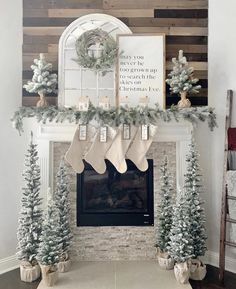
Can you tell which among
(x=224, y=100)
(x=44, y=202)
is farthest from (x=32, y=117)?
(x=224, y=100)

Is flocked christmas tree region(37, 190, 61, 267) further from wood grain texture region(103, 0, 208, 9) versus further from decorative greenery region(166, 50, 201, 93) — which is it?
wood grain texture region(103, 0, 208, 9)

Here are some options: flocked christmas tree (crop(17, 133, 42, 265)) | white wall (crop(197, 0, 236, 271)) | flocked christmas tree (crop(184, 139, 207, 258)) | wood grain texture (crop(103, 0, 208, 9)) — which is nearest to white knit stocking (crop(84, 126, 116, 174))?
flocked christmas tree (crop(17, 133, 42, 265))

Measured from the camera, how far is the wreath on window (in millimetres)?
3213

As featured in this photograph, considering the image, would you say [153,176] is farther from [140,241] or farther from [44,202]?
[44,202]

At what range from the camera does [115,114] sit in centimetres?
305

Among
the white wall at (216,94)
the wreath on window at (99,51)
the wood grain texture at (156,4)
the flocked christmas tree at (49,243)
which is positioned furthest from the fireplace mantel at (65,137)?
the wood grain texture at (156,4)

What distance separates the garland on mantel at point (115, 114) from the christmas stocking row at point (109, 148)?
10 cm

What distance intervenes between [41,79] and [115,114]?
33.0 inches

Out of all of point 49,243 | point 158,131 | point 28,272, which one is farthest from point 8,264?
point 158,131

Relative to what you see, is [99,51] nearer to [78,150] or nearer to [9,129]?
[78,150]

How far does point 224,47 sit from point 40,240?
8.85 feet

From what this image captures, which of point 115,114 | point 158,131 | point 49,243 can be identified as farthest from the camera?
point 158,131

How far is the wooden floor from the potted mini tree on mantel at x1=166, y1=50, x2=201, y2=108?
1.72 meters

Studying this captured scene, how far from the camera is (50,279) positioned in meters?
2.72
